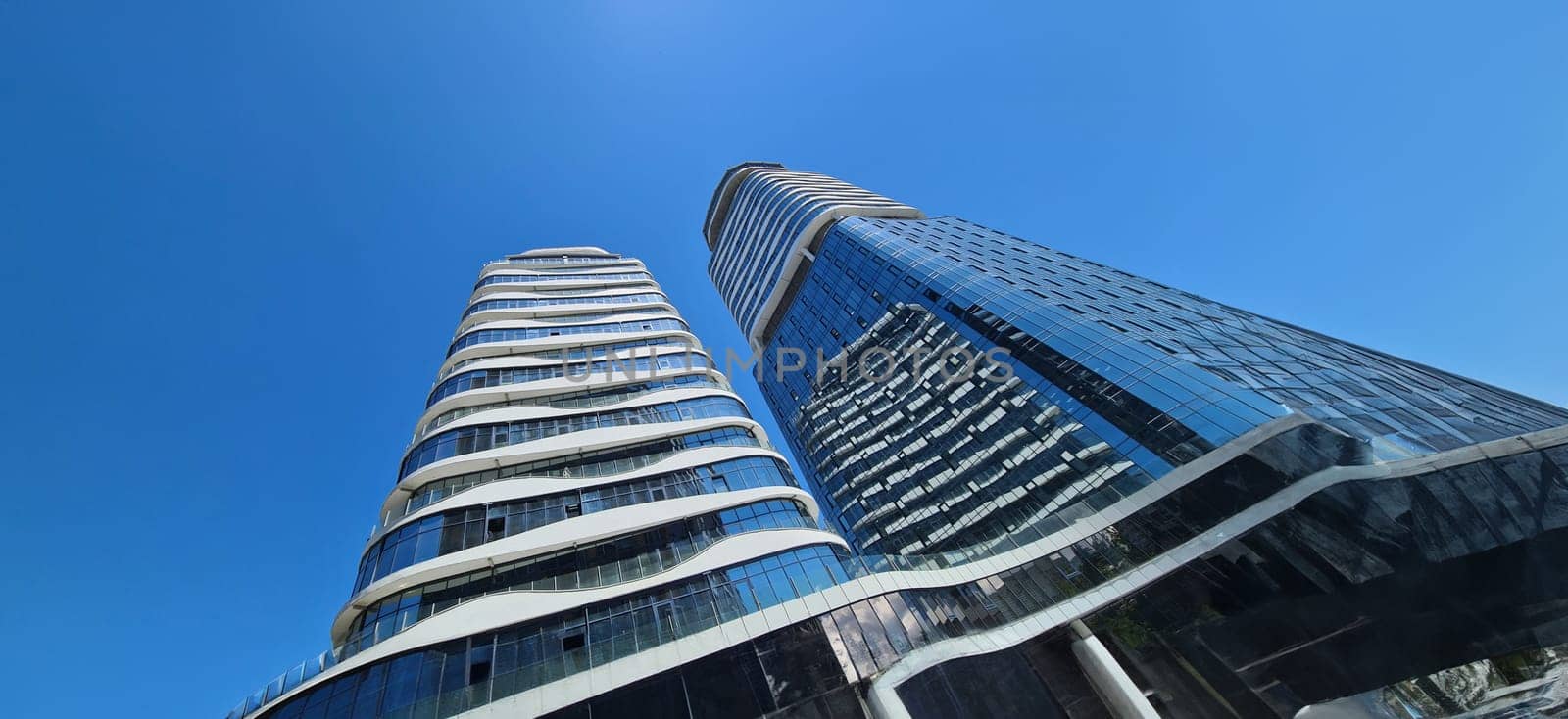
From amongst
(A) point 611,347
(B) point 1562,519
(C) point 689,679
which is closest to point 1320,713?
(B) point 1562,519

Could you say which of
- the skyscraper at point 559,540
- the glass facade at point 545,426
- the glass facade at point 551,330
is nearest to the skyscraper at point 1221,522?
the skyscraper at point 559,540

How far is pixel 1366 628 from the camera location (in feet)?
56.3

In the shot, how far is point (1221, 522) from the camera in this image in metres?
20.1

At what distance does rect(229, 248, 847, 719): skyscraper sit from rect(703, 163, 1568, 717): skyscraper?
5.85 m

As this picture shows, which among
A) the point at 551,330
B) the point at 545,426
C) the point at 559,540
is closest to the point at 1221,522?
the point at 559,540

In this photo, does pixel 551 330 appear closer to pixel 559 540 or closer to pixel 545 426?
pixel 545 426

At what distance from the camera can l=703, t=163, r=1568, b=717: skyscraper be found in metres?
16.6

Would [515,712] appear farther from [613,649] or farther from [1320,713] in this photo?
[1320,713]

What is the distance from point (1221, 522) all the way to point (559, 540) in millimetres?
23664

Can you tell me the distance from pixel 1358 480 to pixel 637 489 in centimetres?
2472

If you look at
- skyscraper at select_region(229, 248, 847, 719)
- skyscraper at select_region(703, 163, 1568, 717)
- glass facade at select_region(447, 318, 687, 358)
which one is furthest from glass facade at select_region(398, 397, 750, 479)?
skyscraper at select_region(703, 163, 1568, 717)

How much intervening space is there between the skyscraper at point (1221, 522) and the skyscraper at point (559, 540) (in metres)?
5.85

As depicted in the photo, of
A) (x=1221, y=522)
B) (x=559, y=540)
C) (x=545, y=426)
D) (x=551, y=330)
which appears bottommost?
(x=1221, y=522)

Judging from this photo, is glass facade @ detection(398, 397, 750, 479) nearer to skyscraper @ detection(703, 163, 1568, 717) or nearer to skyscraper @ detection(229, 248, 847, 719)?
skyscraper @ detection(229, 248, 847, 719)
